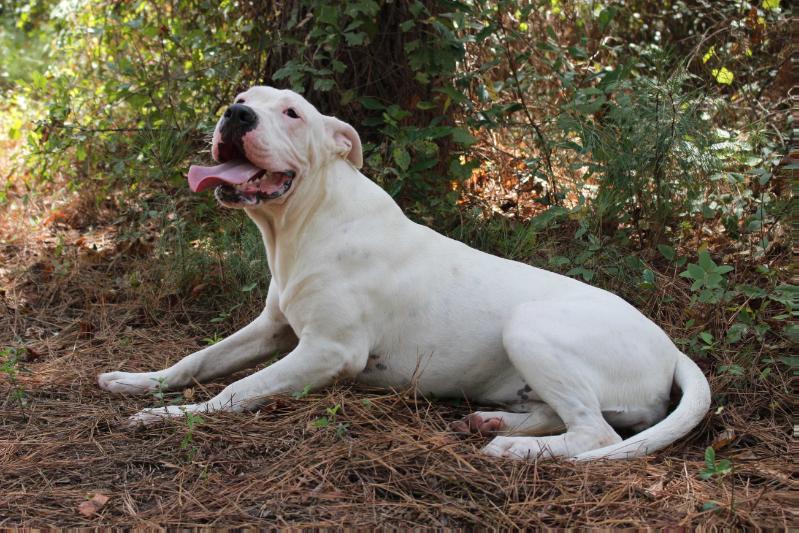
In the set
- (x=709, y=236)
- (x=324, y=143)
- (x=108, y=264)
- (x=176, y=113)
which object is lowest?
(x=108, y=264)

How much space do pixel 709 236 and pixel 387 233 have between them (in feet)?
7.69

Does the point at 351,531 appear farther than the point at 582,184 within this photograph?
No

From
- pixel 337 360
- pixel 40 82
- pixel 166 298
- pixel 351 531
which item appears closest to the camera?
pixel 351 531

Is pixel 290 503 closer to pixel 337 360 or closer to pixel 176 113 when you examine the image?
pixel 337 360

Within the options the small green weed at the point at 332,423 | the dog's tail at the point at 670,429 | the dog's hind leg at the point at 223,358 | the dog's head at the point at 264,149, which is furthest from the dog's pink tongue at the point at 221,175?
the dog's tail at the point at 670,429

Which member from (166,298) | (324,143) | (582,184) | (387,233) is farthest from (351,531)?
(582,184)

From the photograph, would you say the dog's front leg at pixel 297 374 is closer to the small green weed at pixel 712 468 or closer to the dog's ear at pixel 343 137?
the dog's ear at pixel 343 137

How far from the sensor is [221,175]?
362cm

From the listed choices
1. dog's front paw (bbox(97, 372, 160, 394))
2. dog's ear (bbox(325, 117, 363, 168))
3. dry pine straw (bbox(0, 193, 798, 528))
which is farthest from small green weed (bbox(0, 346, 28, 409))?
dog's ear (bbox(325, 117, 363, 168))

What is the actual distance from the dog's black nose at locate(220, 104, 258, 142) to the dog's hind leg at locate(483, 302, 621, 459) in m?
1.37

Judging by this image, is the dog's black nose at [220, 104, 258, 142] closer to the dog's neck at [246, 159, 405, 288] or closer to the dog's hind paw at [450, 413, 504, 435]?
the dog's neck at [246, 159, 405, 288]

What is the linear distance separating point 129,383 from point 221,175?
3.63 ft

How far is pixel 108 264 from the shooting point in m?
5.75

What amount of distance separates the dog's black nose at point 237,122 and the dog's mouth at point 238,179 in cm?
5
